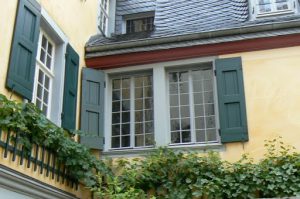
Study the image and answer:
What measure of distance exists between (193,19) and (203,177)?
12.5 ft

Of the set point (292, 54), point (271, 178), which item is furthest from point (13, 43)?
point (292, 54)

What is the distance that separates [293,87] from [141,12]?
186 inches

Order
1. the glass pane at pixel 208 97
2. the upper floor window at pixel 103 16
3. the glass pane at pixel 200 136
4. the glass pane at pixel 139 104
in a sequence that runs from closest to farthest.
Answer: the glass pane at pixel 200 136, the glass pane at pixel 208 97, the glass pane at pixel 139 104, the upper floor window at pixel 103 16

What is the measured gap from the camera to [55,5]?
25.4ft

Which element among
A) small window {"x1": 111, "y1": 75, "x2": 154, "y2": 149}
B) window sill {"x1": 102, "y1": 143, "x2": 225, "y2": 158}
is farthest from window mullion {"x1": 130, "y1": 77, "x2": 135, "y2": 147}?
window sill {"x1": 102, "y1": 143, "x2": 225, "y2": 158}

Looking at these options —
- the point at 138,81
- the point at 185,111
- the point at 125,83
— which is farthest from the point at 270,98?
the point at 125,83

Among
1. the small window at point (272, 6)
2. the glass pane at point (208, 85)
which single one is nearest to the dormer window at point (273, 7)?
the small window at point (272, 6)

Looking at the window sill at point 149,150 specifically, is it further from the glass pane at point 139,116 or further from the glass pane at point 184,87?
the glass pane at point 184,87

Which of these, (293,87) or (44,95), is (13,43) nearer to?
(44,95)

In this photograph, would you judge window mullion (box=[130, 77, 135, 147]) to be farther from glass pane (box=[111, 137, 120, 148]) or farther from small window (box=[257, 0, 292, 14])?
small window (box=[257, 0, 292, 14])

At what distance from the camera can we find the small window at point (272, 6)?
9.33 m

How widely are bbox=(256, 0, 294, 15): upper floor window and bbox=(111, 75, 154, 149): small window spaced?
2.78 metres

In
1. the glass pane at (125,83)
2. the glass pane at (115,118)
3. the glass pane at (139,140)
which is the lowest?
the glass pane at (139,140)

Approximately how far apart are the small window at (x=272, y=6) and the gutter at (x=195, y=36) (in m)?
1.15
